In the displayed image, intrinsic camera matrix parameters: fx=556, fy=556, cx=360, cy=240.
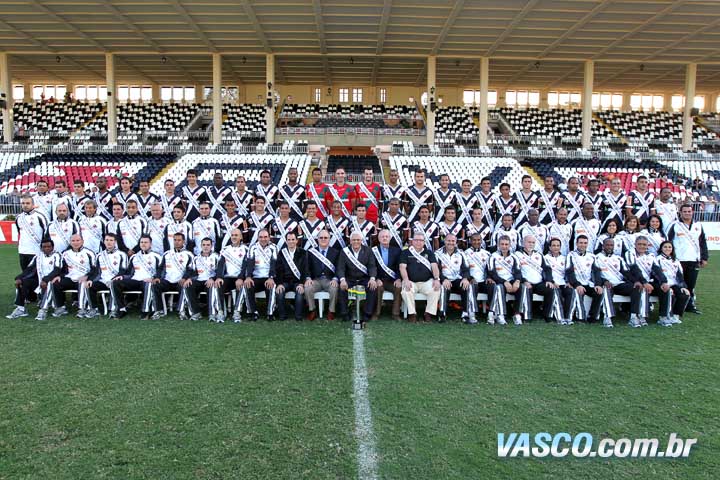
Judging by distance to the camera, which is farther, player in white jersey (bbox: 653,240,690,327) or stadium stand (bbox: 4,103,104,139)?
stadium stand (bbox: 4,103,104,139)

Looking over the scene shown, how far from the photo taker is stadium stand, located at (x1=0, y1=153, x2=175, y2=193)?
856 inches

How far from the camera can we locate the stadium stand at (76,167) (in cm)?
2173

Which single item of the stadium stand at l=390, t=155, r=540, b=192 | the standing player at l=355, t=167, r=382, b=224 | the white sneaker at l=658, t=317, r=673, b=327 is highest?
the stadium stand at l=390, t=155, r=540, b=192

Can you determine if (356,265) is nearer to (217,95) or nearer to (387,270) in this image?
(387,270)

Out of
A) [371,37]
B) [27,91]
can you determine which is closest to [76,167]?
[371,37]

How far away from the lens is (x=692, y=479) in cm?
309

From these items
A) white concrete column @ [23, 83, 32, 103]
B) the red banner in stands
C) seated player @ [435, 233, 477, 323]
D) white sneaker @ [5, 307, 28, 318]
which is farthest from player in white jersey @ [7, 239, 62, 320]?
white concrete column @ [23, 83, 32, 103]

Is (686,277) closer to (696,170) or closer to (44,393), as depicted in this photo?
(44,393)

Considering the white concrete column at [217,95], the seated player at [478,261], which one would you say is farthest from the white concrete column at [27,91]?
the seated player at [478,261]

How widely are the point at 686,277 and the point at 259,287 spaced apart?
18.8ft

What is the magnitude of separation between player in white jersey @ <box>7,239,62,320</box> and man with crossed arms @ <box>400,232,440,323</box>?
169 inches

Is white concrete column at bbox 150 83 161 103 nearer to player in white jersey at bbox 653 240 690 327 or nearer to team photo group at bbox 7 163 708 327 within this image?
team photo group at bbox 7 163 708 327

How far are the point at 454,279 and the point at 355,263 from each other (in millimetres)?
1255

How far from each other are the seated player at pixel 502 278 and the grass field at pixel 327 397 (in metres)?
0.37
